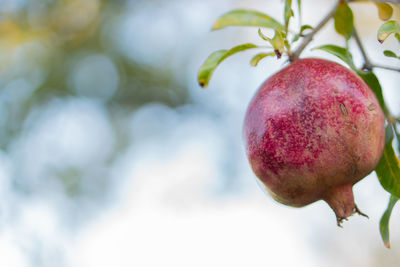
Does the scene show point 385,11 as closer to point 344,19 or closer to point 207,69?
point 344,19

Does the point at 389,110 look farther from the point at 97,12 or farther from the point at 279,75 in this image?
the point at 97,12

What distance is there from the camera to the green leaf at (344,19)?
1.07 meters

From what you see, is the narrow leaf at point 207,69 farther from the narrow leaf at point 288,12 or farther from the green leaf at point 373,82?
the green leaf at point 373,82

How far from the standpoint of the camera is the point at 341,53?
1.09 m

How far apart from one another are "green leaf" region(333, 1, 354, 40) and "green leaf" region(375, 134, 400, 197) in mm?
281

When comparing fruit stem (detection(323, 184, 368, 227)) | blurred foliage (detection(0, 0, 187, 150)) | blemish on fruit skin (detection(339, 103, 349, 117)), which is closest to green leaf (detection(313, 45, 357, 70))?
blemish on fruit skin (detection(339, 103, 349, 117))

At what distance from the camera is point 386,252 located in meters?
6.34

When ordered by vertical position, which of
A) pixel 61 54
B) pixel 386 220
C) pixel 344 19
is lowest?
pixel 61 54

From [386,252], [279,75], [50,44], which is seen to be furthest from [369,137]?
[386,252]

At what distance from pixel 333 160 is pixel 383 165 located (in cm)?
24

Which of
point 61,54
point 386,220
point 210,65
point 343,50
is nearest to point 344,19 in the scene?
point 343,50

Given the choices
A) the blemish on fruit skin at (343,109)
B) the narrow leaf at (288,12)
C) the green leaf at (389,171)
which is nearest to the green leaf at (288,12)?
the narrow leaf at (288,12)

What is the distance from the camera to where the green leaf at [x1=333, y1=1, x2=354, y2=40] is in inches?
42.2

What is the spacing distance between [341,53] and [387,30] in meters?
0.12
